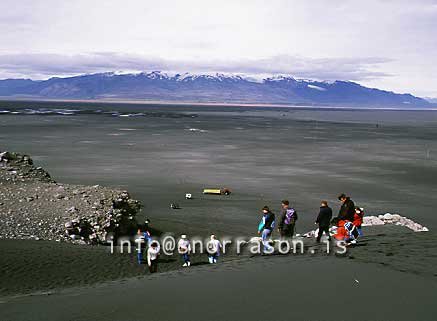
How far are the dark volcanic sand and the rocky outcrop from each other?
180 cm

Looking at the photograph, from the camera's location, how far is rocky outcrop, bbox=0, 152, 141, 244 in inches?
817

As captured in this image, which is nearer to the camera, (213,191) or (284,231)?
(284,231)

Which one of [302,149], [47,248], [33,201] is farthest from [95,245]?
[302,149]

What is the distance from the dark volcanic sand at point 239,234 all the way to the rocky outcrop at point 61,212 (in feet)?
5.92

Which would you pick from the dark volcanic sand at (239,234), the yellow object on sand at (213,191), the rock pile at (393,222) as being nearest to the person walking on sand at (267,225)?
the dark volcanic sand at (239,234)

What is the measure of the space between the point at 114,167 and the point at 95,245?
2903 cm

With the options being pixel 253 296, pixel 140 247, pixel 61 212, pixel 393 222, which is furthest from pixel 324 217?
pixel 61 212

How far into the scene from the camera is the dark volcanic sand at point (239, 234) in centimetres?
1138

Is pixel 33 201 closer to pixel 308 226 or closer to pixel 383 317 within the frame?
pixel 308 226

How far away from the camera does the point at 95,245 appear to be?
20.6m

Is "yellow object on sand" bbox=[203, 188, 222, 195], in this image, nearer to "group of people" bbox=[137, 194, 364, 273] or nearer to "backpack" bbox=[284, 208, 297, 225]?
"group of people" bbox=[137, 194, 364, 273]

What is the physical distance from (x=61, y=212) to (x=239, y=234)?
9294mm

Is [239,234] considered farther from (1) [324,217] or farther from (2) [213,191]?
(2) [213,191]

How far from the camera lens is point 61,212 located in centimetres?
2248
